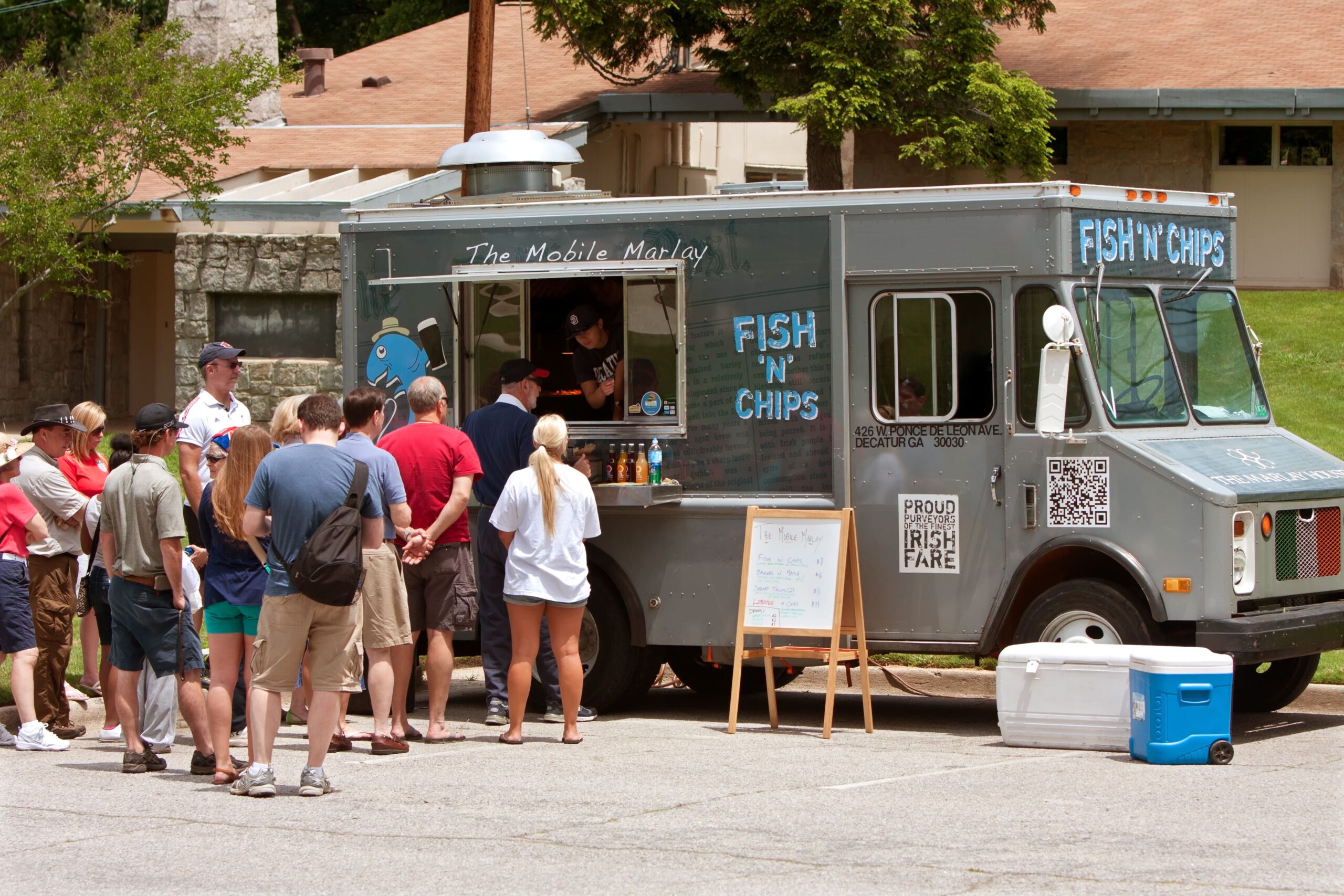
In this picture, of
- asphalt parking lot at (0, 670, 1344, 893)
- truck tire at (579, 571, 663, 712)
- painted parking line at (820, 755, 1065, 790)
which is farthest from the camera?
truck tire at (579, 571, 663, 712)

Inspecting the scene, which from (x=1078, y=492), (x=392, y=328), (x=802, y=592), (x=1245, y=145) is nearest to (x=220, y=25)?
(x=1245, y=145)

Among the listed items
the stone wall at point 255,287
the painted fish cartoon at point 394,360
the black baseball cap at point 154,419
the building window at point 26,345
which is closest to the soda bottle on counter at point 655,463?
the painted fish cartoon at point 394,360

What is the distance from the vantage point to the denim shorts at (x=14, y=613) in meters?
8.88

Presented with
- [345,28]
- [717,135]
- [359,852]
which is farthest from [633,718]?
[345,28]

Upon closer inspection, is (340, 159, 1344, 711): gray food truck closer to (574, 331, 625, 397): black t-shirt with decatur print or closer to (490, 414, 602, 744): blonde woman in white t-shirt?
(574, 331, 625, 397): black t-shirt with decatur print

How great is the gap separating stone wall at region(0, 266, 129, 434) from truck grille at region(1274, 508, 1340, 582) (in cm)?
1942

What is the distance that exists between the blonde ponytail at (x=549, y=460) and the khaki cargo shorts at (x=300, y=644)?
165 cm

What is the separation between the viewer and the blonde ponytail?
901cm

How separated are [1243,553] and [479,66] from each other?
377 inches

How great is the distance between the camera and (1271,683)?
32.1 ft

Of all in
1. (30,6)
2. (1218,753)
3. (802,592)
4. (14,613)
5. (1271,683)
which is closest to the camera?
(1218,753)

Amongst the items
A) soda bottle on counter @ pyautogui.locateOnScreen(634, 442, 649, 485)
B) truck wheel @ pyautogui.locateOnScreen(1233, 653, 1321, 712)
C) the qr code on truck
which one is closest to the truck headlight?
the qr code on truck

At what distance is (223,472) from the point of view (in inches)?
314

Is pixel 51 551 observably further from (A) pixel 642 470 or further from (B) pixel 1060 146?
(B) pixel 1060 146
